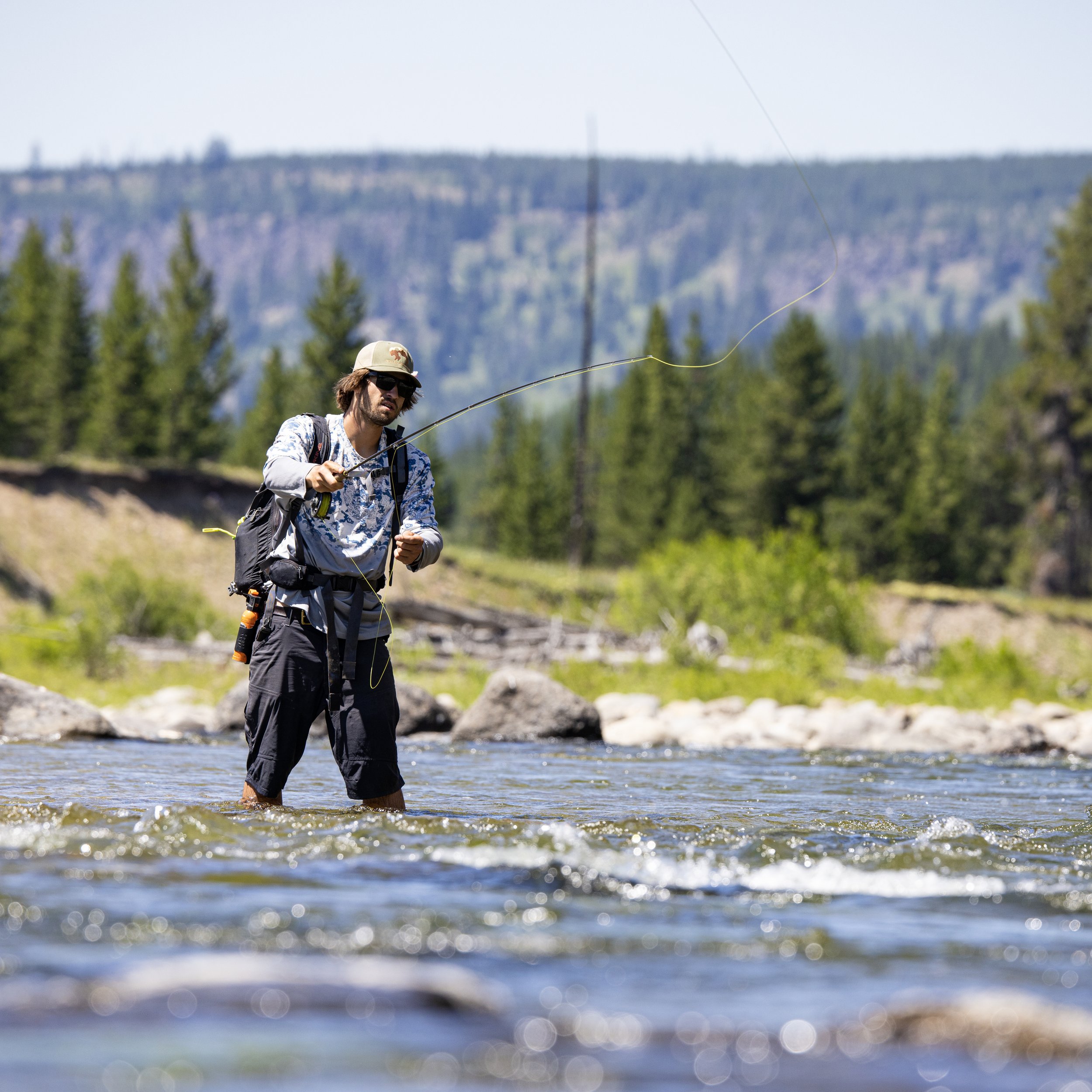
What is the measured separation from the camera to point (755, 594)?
2359 centimetres

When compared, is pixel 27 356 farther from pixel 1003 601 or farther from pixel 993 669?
pixel 993 669

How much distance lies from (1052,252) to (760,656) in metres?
44.4

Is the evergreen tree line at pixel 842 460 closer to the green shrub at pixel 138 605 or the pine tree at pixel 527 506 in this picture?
the pine tree at pixel 527 506

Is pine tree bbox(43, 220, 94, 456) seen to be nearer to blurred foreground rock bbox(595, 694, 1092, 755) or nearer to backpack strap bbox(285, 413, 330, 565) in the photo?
blurred foreground rock bbox(595, 694, 1092, 755)

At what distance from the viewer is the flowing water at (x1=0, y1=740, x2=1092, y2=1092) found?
3092 millimetres

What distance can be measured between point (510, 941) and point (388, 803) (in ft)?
7.72

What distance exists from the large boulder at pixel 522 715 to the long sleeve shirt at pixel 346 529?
23.7 ft

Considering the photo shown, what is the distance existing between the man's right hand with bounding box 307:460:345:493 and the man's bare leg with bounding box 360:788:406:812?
150cm

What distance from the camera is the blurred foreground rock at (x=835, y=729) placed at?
14.4 metres

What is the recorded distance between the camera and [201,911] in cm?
444

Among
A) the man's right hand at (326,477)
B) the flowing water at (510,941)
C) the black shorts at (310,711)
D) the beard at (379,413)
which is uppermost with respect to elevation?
the beard at (379,413)

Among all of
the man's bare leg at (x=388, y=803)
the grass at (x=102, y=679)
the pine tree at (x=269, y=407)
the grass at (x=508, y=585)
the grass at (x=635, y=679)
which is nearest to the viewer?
the man's bare leg at (x=388, y=803)

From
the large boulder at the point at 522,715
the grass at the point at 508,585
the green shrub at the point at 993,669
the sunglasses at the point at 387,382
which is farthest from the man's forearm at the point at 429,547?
the grass at the point at 508,585

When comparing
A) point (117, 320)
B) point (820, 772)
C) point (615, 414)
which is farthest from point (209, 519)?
point (820, 772)
